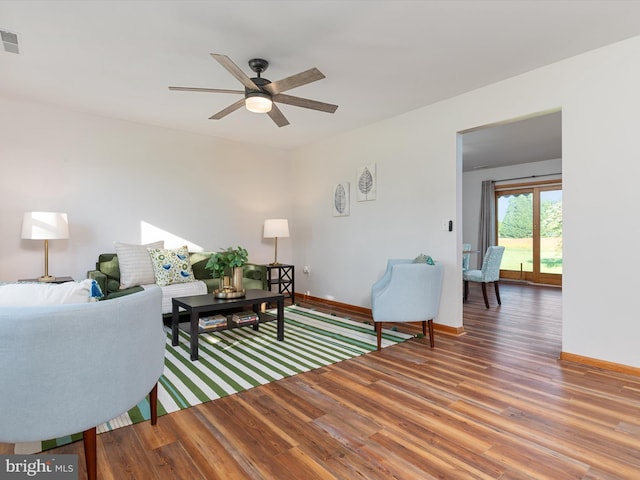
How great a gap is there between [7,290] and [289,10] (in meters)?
2.15

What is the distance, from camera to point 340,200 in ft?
16.8

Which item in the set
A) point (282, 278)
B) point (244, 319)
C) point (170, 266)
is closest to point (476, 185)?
point (282, 278)

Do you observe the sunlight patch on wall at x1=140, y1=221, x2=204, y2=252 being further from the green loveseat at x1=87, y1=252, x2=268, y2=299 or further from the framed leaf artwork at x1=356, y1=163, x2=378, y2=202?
the framed leaf artwork at x1=356, y1=163, x2=378, y2=202

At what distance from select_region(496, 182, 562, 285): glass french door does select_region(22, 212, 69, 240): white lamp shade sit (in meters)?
8.08

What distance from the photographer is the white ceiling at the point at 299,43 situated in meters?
2.24

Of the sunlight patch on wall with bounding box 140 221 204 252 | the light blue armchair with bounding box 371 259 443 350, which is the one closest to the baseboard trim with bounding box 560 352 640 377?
the light blue armchair with bounding box 371 259 443 350

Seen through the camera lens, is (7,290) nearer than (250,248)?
Yes

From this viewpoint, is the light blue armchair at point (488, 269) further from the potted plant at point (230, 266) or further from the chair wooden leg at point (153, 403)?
the chair wooden leg at point (153, 403)

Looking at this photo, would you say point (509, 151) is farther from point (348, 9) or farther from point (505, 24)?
point (348, 9)

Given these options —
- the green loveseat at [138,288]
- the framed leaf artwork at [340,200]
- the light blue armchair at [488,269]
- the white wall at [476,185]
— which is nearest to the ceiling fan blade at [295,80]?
the green loveseat at [138,288]

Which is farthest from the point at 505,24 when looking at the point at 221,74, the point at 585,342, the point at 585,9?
the point at 585,342

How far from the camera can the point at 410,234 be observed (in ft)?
13.8

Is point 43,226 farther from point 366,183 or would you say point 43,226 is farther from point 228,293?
point 366,183

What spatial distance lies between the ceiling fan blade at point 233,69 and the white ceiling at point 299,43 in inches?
13.4
